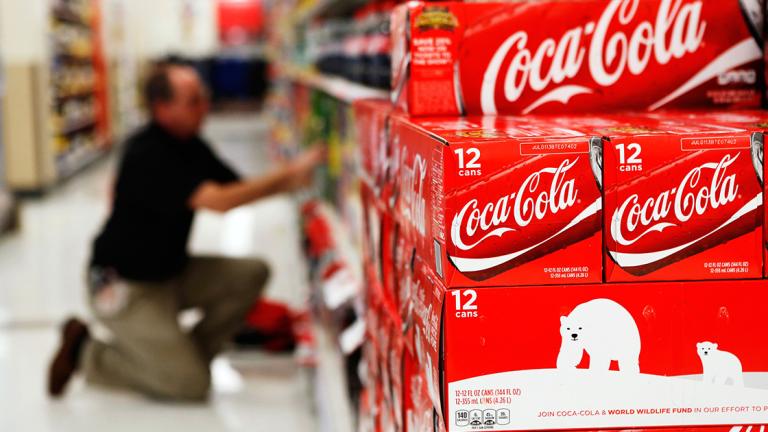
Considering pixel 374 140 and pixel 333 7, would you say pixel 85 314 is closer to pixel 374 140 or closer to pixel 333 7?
pixel 333 7

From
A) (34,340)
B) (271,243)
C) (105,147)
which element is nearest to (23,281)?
(34,340)

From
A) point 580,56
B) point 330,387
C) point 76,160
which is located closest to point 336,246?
point 330,387

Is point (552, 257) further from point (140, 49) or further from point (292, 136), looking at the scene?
point (140, 49)

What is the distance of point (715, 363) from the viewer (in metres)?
1.11

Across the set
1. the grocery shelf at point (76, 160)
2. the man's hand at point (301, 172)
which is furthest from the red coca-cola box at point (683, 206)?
the grocery shelf at point (76, 160)

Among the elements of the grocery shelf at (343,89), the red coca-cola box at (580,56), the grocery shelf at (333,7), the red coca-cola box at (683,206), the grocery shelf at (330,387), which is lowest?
the grocery shelf at (330,387)

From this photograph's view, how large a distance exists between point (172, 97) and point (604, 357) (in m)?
2.87

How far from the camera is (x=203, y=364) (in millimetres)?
3777

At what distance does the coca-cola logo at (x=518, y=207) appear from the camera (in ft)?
3.48

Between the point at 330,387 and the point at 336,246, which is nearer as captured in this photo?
the point at 330,387

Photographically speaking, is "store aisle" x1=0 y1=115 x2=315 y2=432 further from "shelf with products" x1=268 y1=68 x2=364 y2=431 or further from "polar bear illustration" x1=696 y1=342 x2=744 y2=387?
"polar bear illustration" x1=696 y1=342 x2=744 y2=387

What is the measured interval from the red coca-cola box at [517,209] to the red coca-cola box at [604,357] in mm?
24

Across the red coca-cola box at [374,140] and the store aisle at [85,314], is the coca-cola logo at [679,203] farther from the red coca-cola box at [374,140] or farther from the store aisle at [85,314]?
the store aisle at [85,314]

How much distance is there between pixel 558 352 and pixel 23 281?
512cm
